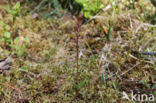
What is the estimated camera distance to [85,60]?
193cm

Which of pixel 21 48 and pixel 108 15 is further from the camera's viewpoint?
pixel 108 15

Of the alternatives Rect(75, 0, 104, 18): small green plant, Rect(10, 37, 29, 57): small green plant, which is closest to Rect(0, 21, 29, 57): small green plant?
Rect(10, 37, 29, 57): small green plant

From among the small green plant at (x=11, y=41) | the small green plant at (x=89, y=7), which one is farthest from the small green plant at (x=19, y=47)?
the small green plant at (x=89, y=7)

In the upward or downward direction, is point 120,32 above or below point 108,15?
below

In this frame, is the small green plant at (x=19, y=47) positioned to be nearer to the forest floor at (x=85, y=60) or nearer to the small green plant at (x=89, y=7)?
the forest floor at (x=85, y=60)

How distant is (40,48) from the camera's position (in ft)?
6.91

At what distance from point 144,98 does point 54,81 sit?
34.9 inches

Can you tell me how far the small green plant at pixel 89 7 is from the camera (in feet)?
7.52

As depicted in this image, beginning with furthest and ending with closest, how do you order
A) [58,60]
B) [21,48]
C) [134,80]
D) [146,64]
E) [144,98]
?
1. [21,48]
2. [58,60]
3. [146,64]
4. [134,80]
5. [144,98]

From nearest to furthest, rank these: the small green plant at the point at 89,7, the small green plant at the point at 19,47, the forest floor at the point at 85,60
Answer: the forest floor at the point at 85,60
the small green plant at the point at 19,47
the small green plant at the point at 89,7

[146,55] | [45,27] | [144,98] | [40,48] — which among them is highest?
[45,27]

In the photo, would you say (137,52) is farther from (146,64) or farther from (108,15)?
(108,15)

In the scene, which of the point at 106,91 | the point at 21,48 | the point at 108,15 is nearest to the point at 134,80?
the point at 106,91

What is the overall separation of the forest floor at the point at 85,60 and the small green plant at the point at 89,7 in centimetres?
9
